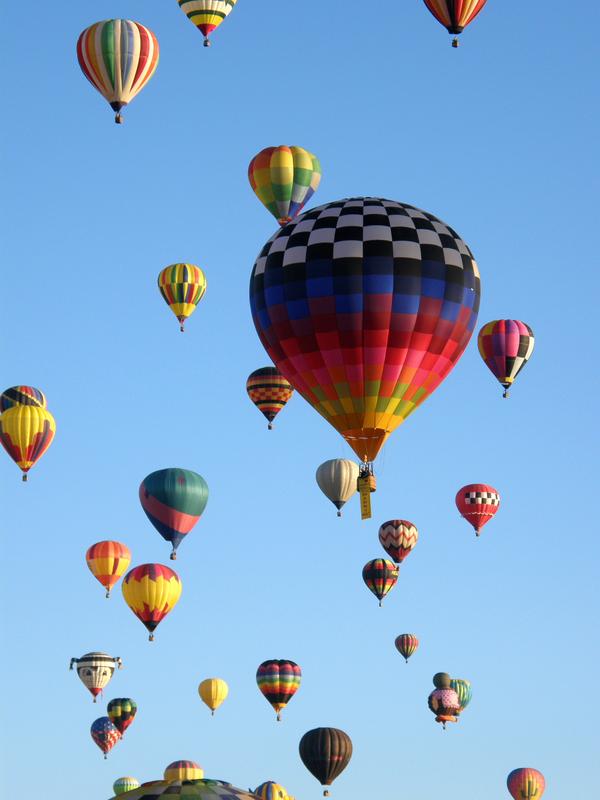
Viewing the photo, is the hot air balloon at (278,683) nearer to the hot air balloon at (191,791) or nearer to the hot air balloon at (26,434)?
the hot air balloon at (26,434)

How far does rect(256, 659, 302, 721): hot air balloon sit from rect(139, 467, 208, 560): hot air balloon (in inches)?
450

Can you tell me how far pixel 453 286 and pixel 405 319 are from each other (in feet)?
4.93

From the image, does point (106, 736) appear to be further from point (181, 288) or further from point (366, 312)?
point (366, 312)

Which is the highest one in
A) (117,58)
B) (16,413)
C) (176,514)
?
(117,58)

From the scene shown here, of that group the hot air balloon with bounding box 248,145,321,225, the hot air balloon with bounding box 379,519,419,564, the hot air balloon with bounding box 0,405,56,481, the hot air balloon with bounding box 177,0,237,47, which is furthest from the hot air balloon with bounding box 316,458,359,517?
the hot air balloon with bounding box 177,0,237,47

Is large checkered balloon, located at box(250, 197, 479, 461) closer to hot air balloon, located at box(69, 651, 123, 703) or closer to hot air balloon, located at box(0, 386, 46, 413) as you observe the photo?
hot air balloon, located at box(0, 386, 46, 413)

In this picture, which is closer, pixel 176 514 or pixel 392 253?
pixel 392 253

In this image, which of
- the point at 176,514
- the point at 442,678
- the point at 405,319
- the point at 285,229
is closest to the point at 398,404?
the point at 405,319

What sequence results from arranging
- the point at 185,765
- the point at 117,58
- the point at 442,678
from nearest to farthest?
1. the point at 117,58
2. the point at 185,765
3. the point at 442,678

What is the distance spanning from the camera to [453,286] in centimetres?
4434

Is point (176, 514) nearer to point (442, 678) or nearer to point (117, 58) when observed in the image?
point (117, 58)

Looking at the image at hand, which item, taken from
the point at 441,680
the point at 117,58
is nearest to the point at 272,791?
the point at 441,680

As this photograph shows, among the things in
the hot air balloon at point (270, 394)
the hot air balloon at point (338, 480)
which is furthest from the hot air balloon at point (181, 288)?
the hot air balloon at point (338, 480)

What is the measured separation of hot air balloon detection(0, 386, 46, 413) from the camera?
67.8 meters
